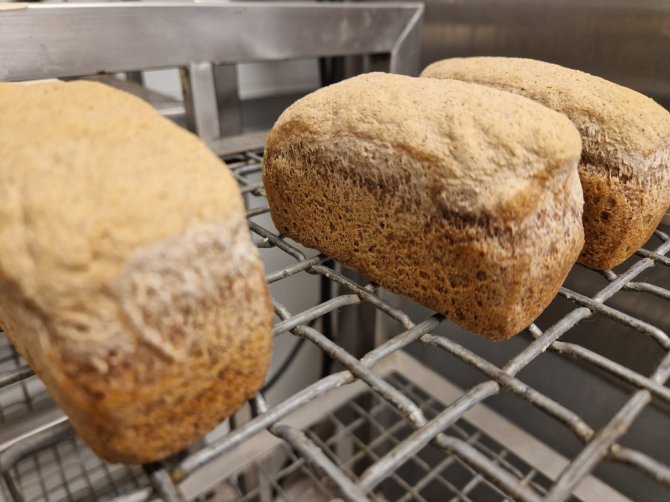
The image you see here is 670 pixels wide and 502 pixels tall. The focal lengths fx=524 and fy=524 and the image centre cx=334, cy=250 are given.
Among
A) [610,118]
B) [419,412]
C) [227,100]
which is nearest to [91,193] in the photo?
[419,412]

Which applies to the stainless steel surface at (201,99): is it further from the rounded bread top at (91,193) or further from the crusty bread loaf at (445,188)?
the rounded bread top at (91,193)

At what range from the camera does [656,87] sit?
107 centimetres

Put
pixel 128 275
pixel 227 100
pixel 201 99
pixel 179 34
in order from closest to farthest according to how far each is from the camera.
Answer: pixel 128 275 < pixel 179 34 < pixel 201 99 < pixel 227 100

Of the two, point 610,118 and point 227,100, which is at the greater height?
point 610,118

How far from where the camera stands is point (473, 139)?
626 millimetres

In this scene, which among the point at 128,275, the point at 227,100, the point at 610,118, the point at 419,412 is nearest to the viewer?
the point at 128,275

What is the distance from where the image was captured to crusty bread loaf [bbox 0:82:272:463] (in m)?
0.43

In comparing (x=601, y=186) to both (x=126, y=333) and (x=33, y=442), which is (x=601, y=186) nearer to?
(x=126, y=333)

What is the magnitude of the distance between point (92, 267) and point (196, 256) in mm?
87

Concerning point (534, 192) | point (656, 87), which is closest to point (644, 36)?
point (656, 87)

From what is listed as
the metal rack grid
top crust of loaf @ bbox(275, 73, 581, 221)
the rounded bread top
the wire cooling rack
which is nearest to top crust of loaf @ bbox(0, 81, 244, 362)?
the rounded bread top

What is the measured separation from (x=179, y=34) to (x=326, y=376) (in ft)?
2.41

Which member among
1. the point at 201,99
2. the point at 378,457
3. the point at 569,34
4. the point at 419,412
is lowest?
the point at 378,457

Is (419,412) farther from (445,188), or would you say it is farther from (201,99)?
(201,99)
